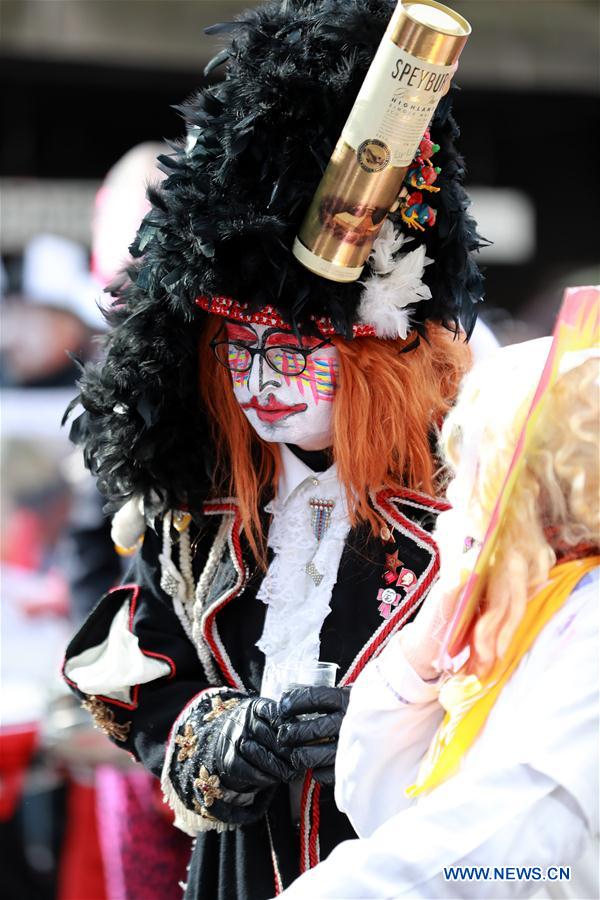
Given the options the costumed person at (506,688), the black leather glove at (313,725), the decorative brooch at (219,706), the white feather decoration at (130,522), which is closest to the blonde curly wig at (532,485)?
the costumed person at (506,688)

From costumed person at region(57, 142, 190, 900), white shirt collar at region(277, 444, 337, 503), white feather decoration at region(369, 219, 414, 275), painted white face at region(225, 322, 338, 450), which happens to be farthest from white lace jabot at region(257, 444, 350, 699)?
costumed person at region(57, 142, 190, 900)

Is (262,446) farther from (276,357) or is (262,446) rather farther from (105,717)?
(105,717)

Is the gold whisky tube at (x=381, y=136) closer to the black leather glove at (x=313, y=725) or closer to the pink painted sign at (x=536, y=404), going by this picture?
the pink painted sign at (x=536, y=404)

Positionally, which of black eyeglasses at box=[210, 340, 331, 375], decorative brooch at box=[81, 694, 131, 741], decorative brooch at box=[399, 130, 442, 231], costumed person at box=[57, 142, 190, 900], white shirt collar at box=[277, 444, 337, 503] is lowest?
costumed person at box=[57, 142, 190, 900]

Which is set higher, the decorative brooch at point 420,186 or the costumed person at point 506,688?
the decorative brooch at point 420,186

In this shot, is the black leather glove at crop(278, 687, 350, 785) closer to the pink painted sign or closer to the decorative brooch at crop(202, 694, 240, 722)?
the decorative brooch at crop(202, 694, 240, 722)

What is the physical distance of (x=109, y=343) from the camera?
78.6 inches

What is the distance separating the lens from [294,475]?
6.52 ft

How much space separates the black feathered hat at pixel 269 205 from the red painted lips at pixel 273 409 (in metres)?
0.12

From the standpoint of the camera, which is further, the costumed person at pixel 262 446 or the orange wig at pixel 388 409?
the orange wig at pixel 388 409

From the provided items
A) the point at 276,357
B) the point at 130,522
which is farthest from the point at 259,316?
the point at 130,522

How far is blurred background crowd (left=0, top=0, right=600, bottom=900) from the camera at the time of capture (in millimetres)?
3498

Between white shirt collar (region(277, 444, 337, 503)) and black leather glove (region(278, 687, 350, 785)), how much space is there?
0.36 meters

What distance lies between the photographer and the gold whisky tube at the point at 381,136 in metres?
1.57
